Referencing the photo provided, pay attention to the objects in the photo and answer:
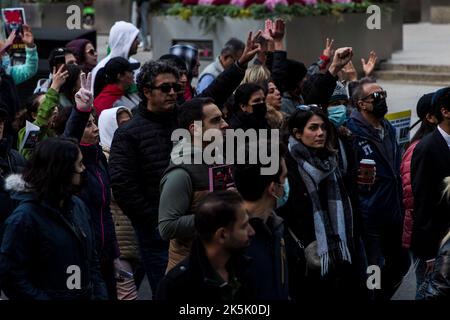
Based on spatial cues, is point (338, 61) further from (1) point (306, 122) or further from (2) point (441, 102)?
(1) point (306, 122)

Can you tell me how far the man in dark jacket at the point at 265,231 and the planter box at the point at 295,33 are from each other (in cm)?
1077

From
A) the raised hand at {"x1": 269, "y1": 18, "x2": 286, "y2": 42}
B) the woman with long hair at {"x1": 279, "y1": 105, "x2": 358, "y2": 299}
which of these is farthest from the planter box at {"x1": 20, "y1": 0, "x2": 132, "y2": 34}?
the woman with long hair at {"x1": 279, "y1": 105, "x2": 358, "y2": 299}

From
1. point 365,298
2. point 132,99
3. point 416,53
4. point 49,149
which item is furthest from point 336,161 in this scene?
point 416,53

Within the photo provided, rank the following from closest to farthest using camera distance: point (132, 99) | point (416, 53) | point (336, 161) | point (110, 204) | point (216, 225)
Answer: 1. point (216, 225)
2. point (336, 161)
3. point (110, 204)
4. point (132, 99)
5. point (416, 53)

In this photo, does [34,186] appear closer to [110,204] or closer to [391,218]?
[110,204]

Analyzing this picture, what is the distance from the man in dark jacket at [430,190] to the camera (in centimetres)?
693

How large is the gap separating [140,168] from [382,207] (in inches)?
70.6

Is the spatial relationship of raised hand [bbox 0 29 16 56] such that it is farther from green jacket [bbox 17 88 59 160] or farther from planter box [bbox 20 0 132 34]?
planter box [bbox 20 0 132 34]

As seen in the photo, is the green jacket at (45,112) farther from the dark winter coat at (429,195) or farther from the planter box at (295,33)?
the planter box at (295,33)

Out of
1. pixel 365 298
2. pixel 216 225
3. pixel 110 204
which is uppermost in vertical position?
pixel 216 225

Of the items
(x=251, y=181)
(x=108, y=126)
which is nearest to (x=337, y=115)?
(x=108, y=126)

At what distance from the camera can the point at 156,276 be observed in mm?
6543

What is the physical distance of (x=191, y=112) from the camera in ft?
20.0

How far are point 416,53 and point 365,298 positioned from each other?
1275 cm
